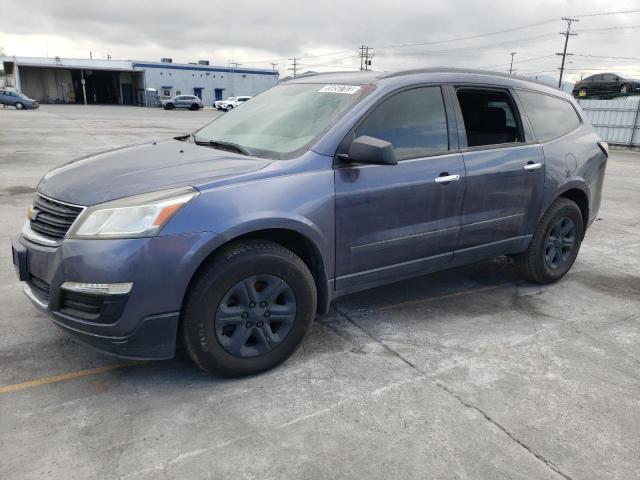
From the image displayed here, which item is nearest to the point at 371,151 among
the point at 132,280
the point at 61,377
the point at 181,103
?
the point at 132,280

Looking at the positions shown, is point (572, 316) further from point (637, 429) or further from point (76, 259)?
point (76, 259)

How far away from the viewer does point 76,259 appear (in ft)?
8.66

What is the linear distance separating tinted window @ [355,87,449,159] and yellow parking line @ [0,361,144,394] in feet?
6.69

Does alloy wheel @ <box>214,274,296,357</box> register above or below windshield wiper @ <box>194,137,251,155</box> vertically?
below

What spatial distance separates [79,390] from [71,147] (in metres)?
14.3

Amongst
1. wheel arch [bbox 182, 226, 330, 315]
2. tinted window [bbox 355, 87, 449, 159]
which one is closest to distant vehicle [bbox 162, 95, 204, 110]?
tinted window [bbox 355, 87, 449, 159]

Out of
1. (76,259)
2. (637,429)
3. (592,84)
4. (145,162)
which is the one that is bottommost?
(637,429)

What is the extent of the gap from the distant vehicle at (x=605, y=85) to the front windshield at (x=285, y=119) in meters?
32.6

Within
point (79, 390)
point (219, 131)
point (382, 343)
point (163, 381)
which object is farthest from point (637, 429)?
point (219, 131)

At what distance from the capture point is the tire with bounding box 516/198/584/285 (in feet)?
15.1

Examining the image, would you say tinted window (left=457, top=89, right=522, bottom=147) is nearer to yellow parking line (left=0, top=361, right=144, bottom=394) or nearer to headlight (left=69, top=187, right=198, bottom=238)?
headlight (left=69, top=187, right=198, bottom=238)

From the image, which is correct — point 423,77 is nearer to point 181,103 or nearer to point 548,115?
point 548,115

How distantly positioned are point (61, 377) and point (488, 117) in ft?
11.4

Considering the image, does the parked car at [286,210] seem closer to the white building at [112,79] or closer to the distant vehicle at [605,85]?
the distant vehicle at [605,85]
